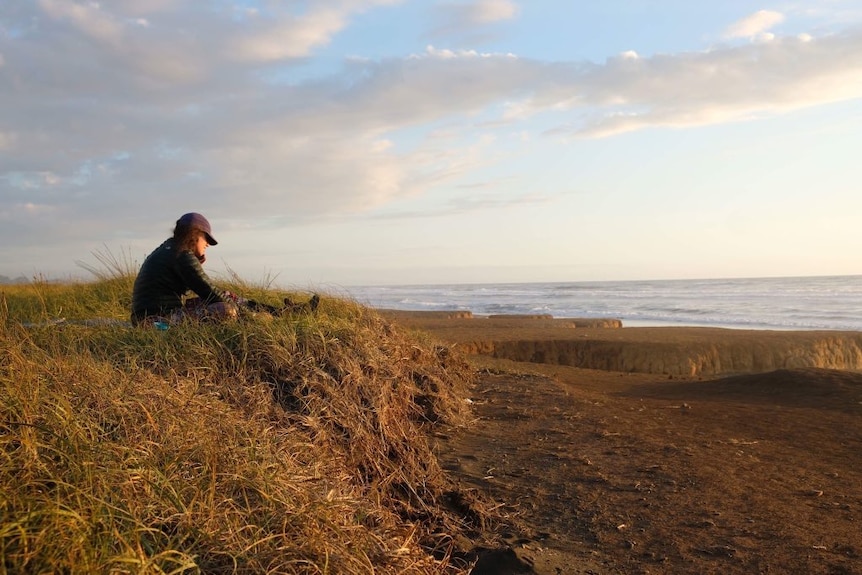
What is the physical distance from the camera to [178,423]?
282cm

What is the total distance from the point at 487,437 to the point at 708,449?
1691 mm

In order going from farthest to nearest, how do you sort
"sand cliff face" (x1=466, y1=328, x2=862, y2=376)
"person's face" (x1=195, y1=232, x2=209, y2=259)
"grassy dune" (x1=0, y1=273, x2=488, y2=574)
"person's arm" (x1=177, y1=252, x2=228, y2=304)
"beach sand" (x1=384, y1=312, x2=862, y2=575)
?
1. "sand cliff face" (x1=466, y1=328, x2=862, y2=376)
2. "person's face" (x1=195, y1=232, x2=209, y2=259)
3. "person's arm" (x1=177, y1=252, x2=228, y2=304)
4. "beach sand" (x1=384, y1=312, x2=862, y2=575)
5. "grassy dune" (x1=0, y1=273, x2=488, y2=574)

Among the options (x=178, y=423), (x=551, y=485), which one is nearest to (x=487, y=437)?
(x=551, y=485)

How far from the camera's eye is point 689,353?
11.1m

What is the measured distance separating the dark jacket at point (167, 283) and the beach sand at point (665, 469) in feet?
7.90

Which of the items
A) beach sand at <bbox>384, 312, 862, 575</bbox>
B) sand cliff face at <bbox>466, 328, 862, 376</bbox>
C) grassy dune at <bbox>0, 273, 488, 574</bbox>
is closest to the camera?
grassy dune at <bbox>0, 273, 488, 574</bbox>

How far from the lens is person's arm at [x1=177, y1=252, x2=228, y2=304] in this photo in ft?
18.0

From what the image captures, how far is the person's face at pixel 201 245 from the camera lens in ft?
18.6

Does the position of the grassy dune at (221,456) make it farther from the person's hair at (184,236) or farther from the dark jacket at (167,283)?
A: the person's hair at (184,236)

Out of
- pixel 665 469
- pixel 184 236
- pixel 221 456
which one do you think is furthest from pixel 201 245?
pixel 665 469

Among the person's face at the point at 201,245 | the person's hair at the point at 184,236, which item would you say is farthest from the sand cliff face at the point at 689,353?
the person's hair at the point at 184,236

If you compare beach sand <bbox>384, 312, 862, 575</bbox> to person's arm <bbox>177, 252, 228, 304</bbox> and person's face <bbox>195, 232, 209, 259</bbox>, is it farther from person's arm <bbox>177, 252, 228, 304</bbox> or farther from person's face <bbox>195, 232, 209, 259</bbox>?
person's face <bbox>195, 232, 209, 259</bbox>

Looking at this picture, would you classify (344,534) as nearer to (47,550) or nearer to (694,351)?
(47,550)

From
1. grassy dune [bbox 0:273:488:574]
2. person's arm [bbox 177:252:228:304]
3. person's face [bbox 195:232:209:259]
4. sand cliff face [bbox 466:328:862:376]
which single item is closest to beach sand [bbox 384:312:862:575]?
grassy dune [bbox 0:273:488:574]
